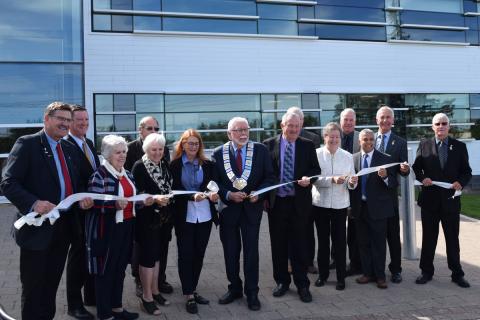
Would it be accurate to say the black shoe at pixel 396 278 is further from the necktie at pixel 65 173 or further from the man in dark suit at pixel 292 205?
the necktie at pixel 65 173

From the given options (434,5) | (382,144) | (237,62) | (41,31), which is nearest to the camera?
(382,144)

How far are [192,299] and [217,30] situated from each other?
12.1m

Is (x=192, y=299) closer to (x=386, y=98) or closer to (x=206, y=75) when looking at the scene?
(x=206, y=75)

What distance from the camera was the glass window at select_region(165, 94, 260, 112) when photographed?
1539 cm

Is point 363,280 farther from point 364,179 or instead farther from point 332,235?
point 364,179

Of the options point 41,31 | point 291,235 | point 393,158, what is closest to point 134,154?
point 291,235

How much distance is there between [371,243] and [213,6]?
38.4 ft

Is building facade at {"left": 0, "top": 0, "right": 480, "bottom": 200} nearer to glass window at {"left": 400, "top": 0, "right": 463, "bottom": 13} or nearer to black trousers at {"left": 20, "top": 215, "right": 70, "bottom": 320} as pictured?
glass window at {"left": 400, "top": 0, "right": 463, "bottom": 13}

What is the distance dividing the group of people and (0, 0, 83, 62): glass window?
31.4 ft

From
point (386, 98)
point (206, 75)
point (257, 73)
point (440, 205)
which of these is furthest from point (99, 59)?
point (440, 205)

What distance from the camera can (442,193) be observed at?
6047 millimetres

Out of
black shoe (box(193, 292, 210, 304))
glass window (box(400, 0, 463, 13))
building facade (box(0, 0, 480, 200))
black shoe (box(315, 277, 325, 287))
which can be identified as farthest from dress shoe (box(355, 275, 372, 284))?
glass window (box(400, 0, 463, 13))

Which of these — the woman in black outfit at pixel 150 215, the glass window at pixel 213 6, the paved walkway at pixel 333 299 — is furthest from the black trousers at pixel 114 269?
the glass window at pixel 213 6

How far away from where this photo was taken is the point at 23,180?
13.6 feet
